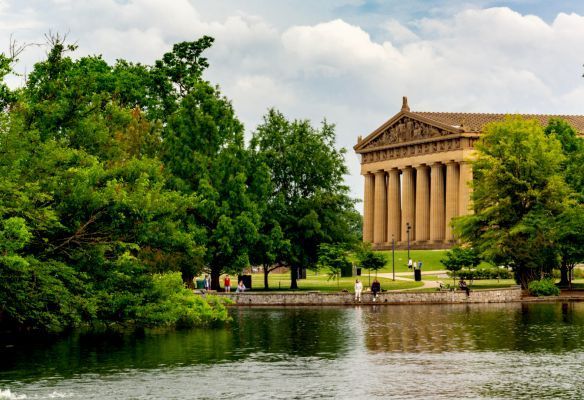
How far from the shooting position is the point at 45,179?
44125 mm

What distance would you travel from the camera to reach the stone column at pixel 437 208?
138750mm

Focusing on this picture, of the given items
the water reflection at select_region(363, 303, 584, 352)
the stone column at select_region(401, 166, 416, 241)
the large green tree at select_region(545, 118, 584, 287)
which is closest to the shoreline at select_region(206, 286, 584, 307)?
the water reflection at select_region(363, 303, 584, 352)

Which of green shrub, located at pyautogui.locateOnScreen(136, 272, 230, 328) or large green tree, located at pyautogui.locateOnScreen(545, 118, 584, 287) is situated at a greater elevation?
large green tree, located at pyautogui.locateOnScreen(545, 118, 584, 287)

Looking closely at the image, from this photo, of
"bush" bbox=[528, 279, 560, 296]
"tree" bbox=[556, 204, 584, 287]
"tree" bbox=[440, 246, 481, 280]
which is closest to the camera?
"bush" bbox=[528, 279, 560, 296]

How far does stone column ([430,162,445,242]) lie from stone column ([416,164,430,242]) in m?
2.00

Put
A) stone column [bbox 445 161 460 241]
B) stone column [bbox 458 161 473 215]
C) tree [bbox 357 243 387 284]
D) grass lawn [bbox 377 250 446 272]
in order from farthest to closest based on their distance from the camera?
stone column [bbox 445 161 460 241], stone column [bbox 458 161 473 215], grass lawn [bbox 377 250 446 272], tree [bbox 357 243 387 284]

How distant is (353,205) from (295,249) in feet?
Answer: 21.6

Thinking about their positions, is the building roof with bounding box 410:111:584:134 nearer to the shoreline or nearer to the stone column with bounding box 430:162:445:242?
the stone column with bounding box 430:162:445:242

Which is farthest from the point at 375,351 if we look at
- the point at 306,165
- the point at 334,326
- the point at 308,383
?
the point at 306,165

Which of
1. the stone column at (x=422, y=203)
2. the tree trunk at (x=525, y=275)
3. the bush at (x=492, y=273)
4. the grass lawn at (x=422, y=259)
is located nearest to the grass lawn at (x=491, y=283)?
the bush at (x=492, y=273)

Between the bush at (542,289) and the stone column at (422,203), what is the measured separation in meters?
58.7

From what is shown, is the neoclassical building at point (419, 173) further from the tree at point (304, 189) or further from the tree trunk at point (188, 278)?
the tree trunk at point (188, 278)

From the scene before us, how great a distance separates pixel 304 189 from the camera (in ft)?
300

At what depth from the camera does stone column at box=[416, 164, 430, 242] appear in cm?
14150
